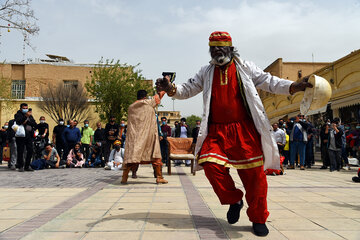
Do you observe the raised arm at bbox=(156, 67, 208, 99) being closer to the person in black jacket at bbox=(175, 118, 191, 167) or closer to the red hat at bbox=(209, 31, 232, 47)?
the red hat at bbox=(209, 31, 232, 47)

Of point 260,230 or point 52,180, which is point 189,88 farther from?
point 52,180

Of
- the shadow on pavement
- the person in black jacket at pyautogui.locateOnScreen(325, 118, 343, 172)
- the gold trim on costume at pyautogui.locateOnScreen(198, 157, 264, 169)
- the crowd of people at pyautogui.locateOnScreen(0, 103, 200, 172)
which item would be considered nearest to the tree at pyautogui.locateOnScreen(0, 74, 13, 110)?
the crowd of people at pyautogui.locateOnScreen(0, 103, 200, 172)

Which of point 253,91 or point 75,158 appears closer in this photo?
point 253,91

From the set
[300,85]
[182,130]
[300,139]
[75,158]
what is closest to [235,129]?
[300,85]

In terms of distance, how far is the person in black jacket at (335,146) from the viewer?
10508 millimetres

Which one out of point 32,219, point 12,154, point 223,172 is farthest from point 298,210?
point 12,154

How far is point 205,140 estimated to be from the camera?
330 centimetres

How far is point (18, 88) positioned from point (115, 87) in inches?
674

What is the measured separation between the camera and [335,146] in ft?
34.4

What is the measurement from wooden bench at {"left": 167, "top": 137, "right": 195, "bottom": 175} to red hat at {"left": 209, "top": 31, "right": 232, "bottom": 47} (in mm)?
5566

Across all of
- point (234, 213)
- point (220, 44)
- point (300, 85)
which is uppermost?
point (220, 44)

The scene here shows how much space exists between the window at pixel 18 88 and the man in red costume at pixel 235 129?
4090 cm

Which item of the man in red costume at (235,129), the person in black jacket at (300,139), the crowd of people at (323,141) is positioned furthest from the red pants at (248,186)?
the person in black jacket at (300,139)

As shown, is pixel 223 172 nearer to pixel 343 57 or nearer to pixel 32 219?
pixel 32 219
